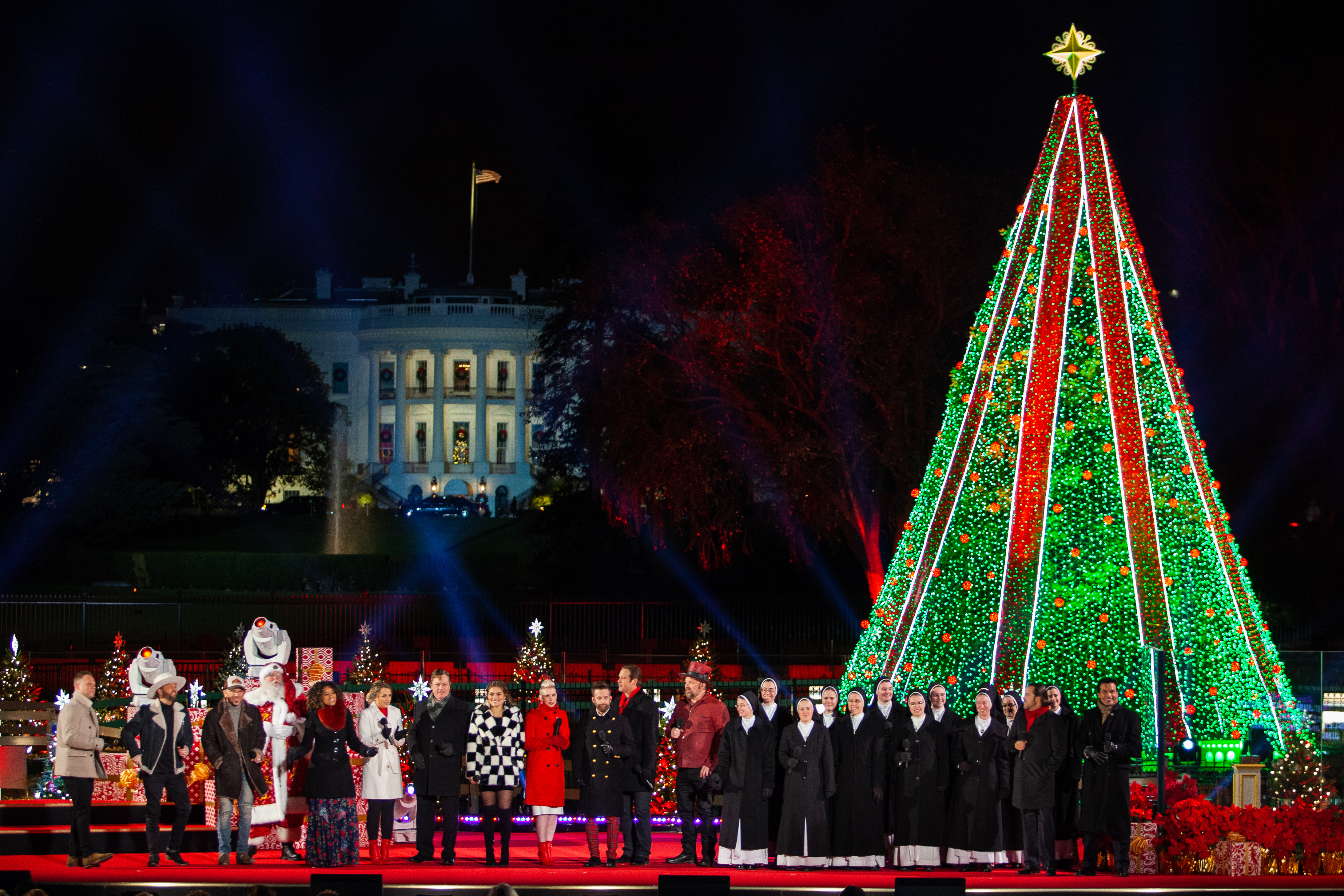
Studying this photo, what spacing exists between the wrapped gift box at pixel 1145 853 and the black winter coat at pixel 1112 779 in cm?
21

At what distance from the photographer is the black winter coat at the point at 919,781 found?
11906mm

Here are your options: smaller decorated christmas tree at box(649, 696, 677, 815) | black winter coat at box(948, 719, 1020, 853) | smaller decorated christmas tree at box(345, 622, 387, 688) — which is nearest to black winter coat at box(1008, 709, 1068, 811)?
black winter coat at box(948, 719, 1020, 853)

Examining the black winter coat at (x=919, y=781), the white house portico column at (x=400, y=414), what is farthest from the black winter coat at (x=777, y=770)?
the white house portico column at (x=400, y=414)

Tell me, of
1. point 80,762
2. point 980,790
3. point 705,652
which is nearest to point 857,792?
point 980,790

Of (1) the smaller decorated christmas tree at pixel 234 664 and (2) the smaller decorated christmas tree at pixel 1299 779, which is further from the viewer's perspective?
(1) the smaller decorated christmas tree at pixel 234 664

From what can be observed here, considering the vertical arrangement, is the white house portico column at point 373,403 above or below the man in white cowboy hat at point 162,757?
above

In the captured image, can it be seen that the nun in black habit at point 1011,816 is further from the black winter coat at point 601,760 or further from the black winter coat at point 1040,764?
the black winter coat at point 601,760

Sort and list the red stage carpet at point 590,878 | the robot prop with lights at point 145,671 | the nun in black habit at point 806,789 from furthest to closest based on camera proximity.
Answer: the robot prop with lights at point 145,671
the nun in black habit at point 806,789
the red stage carpet at point 590,878

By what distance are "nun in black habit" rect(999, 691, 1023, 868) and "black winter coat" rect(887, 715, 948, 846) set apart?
0.47 metres

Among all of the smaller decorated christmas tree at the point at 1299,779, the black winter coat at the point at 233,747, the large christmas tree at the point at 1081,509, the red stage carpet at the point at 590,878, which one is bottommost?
the red stage carpet at the point at 590,878

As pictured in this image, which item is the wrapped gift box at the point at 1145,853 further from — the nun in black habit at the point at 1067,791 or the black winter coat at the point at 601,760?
the black winter coat at the point at 601,760

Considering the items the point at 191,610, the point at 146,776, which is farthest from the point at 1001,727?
the point at 191,610

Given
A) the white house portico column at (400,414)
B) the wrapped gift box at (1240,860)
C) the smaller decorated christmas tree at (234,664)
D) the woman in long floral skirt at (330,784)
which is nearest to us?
the wrapped gift box at (1240,860)

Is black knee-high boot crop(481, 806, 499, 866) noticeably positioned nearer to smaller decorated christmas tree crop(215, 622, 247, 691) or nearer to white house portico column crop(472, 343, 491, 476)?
smaller decorated christmas tree crop(215, 622, 247, 691)
